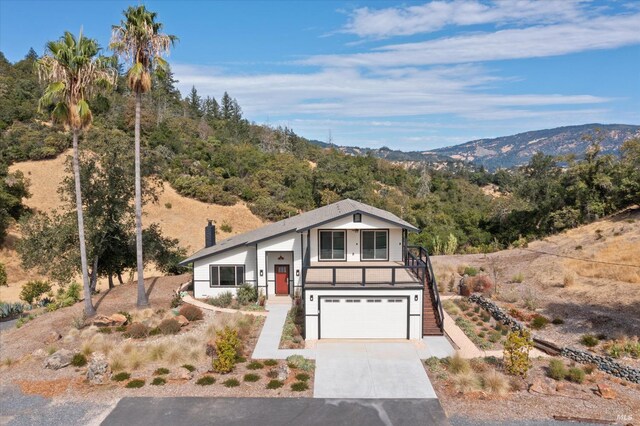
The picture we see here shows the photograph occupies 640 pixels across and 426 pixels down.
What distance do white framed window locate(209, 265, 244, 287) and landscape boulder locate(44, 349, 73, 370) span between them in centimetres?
917

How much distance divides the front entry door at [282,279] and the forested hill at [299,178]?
997 centimetres

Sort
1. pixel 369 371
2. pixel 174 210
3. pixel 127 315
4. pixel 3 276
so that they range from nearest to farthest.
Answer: pixel 369 371 < pixel 127 315 < pixel 3 276 < pixel 174 210

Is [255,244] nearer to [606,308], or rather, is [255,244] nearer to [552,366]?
[552,366]

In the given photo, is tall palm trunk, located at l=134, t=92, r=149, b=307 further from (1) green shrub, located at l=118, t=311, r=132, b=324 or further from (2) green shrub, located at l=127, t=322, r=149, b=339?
(2) green shrub, located at l=127, t=322, r=149, b=339

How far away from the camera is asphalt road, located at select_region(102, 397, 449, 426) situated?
12578 mm

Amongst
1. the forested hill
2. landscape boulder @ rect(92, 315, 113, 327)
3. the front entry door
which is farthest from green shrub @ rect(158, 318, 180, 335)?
the forested hill

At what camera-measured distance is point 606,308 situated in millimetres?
21109

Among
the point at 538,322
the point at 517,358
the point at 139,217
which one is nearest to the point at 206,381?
the point at 139,217

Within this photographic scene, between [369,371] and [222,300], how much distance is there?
10410 mm

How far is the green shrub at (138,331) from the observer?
61.5ft

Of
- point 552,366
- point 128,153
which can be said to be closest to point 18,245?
point 128,153

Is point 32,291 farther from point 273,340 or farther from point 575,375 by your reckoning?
point 575,375

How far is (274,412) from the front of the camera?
42.8ft

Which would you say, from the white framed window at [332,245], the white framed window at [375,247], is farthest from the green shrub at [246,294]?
the white framed window at [375,247]
